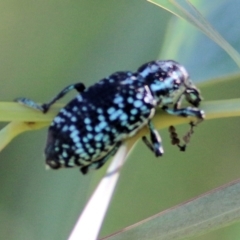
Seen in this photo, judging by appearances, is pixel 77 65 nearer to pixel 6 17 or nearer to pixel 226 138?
pixel 6 17

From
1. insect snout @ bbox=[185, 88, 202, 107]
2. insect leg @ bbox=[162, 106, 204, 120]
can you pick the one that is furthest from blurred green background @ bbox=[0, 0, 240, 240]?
insect leg @ bbox=[162, 106, 204, 120]

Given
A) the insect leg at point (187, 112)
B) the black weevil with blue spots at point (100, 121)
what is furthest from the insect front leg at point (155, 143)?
the insect leg at point (187, 112)

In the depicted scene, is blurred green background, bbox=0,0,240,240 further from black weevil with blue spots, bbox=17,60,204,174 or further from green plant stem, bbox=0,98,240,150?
green plant stem, bbox=0,98,240,150

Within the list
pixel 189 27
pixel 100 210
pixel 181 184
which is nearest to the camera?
pixel 100 210

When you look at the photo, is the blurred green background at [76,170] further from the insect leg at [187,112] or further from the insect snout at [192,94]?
the insect leg at [187,112]

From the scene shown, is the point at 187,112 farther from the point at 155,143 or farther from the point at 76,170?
the point at 76,170

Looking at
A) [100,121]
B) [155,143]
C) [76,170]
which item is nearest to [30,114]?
[100,121]

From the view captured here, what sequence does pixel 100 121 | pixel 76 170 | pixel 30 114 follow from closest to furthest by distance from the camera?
pixel 30 114 → pixel 100 121 → pixel 76 170

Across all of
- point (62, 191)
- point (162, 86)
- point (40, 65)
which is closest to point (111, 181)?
point (162, 86)
